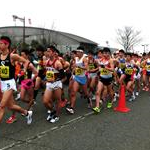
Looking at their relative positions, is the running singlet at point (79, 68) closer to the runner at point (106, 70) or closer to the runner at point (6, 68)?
the runner at point (106, 70)

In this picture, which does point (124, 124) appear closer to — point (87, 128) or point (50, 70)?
point (87, 128)

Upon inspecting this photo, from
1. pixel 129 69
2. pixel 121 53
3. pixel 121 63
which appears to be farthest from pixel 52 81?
pixel 121 53

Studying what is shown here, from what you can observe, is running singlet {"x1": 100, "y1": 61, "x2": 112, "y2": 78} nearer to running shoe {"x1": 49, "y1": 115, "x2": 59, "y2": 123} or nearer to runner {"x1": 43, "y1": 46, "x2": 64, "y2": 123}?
runner {"x1": 43, "y1": 46, "x2": 64, "y2": 123}

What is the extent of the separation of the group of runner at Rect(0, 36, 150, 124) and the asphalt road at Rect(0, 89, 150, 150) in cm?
32

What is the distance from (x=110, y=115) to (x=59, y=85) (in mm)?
1861

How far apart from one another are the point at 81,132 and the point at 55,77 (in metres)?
1.59

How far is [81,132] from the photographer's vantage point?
680 cm

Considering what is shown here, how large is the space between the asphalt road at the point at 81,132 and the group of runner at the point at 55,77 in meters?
0.32

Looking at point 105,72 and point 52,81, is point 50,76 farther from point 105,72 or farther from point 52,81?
point 105,72

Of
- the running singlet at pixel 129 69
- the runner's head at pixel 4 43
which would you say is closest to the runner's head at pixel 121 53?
the running singlet at pixel 129 69

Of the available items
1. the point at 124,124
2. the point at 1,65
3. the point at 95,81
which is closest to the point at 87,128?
the point at 124,124

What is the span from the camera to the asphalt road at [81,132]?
19.2 ft

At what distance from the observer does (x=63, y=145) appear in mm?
5855

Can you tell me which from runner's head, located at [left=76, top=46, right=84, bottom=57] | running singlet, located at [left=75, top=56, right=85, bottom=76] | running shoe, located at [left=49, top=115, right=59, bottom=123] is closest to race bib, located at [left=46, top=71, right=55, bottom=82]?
running shoe, located at [left=49, top=115, right=59, bottom=123]
